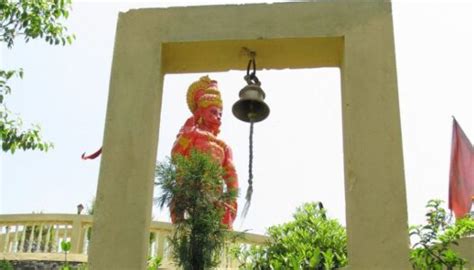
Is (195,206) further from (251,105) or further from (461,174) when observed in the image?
(461,174)

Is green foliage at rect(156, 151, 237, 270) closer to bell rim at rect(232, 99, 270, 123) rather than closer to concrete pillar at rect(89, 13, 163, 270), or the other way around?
concrete pillar at rect(89, 13, 163, 270)

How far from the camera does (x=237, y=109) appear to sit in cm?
339

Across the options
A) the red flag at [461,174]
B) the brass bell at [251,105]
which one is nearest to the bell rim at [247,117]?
the brass bell at [251,105]

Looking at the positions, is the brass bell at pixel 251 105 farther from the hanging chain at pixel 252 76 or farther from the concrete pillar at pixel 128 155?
the concrete pillar at pixel 128 155

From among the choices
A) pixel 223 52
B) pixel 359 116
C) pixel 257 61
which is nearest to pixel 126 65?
pixel 223 52

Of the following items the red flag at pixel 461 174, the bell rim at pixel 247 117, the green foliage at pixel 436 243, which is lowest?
the green foliage at pixel 436 243

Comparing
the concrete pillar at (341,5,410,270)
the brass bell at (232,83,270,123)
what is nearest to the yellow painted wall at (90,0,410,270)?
the concrete pillar at (341,5,410,270)

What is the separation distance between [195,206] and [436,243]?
1362 millimetres

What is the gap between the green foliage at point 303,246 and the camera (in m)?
3.60

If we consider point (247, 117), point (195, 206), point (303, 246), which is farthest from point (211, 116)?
point (195, 206)

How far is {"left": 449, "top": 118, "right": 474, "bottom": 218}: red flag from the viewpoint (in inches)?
369

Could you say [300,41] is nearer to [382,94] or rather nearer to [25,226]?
[382,94]

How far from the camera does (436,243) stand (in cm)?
301

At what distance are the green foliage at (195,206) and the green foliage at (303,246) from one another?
A: 68cm
